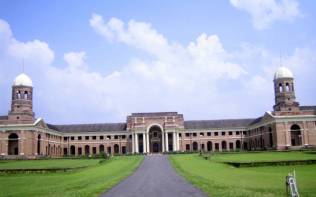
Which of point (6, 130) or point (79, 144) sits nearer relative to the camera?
point (6, 130)

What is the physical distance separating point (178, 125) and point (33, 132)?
3876 centimetres

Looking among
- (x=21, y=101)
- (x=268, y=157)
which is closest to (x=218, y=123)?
(x=21, y=101)

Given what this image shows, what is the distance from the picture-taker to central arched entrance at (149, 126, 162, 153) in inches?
4141

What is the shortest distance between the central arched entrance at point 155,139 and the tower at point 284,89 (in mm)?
31592

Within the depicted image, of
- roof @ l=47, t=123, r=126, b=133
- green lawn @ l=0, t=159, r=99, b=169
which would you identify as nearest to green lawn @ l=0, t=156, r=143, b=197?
green lawn @ l=0, t=159, r=99, b=169

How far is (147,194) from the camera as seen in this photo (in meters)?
19.3

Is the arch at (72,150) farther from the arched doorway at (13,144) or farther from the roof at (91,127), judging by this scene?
the arched doorway at (13,144)

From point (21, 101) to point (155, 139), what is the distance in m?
36.0

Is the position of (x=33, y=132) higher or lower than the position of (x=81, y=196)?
higher

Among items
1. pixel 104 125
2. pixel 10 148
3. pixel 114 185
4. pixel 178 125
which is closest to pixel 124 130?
pixel 104 125

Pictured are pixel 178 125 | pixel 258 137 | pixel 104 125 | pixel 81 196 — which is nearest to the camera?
pixel 81 196

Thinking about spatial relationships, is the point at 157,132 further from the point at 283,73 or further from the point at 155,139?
the point at 283,73

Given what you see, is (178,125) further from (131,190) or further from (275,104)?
(131,190)

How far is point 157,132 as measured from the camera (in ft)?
348
